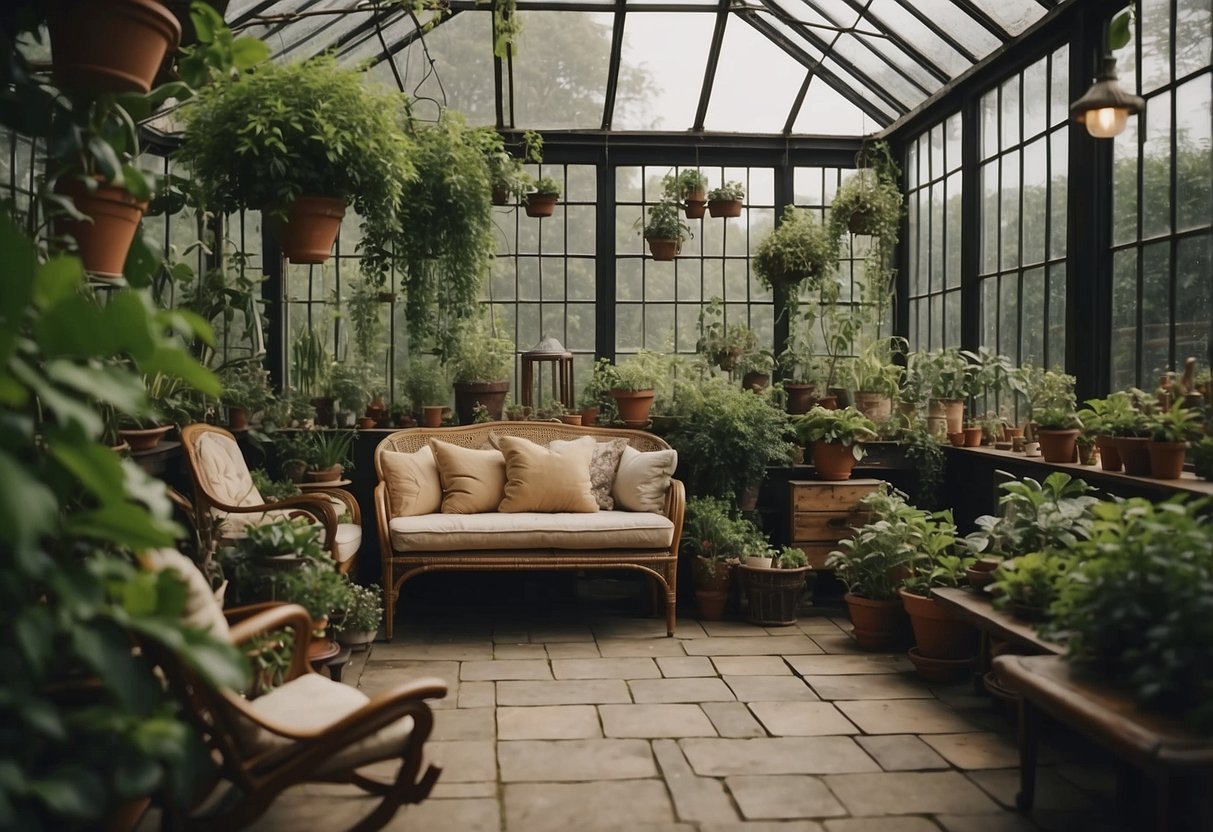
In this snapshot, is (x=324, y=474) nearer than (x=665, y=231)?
Yes

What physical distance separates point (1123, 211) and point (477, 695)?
3.68 metres

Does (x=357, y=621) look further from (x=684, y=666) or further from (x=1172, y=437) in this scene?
(x=1172, y=437)

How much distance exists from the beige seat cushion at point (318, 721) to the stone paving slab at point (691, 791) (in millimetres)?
929

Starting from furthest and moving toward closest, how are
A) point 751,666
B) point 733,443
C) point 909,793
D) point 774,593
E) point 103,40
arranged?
point 733,443, point 774,593, point 751,666, point 909,793, point 103,40

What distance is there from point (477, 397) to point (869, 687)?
121 inches

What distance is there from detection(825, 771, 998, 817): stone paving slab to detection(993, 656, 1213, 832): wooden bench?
6.0 inches

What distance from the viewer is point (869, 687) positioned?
14.9ft

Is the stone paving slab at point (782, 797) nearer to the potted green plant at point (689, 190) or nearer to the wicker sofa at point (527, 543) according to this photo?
the wicker sofa at point (527, 543)

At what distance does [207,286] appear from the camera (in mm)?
5770

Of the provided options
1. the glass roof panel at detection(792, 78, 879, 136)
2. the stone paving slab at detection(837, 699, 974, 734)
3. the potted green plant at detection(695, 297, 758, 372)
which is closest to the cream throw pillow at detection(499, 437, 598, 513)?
the potted green plant at detection(695, 297, 758, 372)

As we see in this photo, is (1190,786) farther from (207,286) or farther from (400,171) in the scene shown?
(207,286)

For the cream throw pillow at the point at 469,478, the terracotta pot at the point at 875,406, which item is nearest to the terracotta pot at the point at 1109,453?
the terracotta pot at the point at 875,406

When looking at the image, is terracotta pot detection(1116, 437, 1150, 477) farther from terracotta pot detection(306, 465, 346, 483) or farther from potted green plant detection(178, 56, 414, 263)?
terracotta pot detection(306, 465, 346, 483)

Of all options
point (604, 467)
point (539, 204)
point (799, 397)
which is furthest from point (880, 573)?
point (539, 204)
